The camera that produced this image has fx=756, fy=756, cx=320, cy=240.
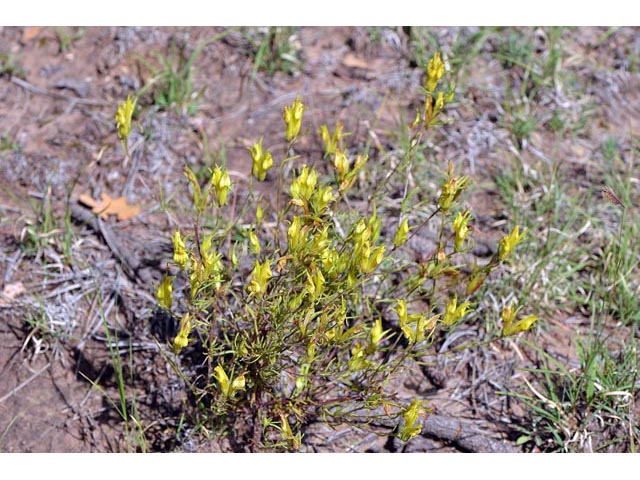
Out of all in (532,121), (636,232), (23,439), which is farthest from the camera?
(532,121)

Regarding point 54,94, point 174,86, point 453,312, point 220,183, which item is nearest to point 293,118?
point 220,183

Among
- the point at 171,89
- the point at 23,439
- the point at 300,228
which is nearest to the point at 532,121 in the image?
the point at 171,89

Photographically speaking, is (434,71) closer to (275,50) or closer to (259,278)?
(259,278)

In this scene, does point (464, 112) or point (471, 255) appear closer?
point (471, 255)

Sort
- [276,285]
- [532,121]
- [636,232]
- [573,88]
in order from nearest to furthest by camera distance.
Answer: [276,285] → [636,232] → [532,121] → [573,88]

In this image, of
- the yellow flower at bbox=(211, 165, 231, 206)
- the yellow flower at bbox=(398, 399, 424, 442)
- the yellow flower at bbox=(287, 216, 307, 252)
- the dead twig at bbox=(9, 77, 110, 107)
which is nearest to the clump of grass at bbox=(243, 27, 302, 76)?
the dead twig at bbox=(9, 77, 110, 107)

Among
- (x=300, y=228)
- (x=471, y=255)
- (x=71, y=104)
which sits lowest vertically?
(x=471, y=255)

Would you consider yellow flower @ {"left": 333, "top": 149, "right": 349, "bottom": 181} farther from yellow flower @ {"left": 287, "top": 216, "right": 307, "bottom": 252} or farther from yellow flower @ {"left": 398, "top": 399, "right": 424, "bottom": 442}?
yellow flower @ {"left": 398, "top": 399, "right": 424, "bottom": 442}

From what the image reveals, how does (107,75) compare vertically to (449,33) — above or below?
below

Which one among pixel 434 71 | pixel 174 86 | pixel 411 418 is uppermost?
pixel 434 71

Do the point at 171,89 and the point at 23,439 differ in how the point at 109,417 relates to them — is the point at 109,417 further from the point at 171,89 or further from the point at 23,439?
the point at 171,89
